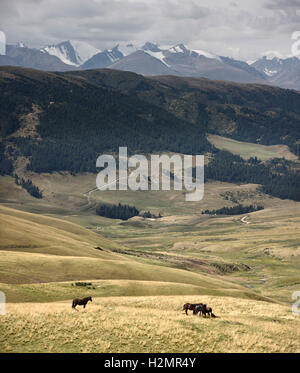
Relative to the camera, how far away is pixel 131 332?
34.0 m

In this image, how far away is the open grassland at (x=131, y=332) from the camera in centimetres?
3139

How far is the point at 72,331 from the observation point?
110 feet

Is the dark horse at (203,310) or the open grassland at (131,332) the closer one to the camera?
the open grassland at (131,332)

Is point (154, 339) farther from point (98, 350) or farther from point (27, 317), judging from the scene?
point (27, 317)

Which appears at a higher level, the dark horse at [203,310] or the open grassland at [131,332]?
the open grassland at [131,332]

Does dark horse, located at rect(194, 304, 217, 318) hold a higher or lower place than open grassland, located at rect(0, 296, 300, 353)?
lower

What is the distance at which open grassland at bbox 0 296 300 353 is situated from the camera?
31.4 meters

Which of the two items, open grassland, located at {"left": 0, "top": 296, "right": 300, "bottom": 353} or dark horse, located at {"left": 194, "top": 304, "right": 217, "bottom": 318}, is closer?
open grassland, located at {"left": 0, "top": 296, "right": 300, "bottom": 353}

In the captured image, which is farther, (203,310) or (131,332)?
(203,310)

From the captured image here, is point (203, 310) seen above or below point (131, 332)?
below
